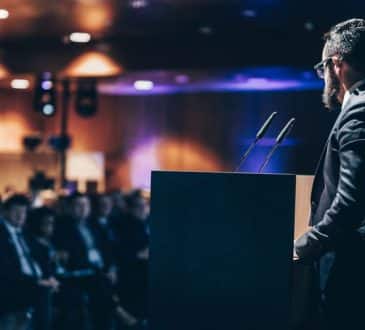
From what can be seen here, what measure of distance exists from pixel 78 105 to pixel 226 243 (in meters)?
7.11

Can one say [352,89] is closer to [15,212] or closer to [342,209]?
[342,209]

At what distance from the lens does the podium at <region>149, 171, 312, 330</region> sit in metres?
2.05

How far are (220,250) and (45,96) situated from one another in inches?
283

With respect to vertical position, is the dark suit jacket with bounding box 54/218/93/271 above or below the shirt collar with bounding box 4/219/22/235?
below

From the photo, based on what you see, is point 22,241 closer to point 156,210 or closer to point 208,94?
point 156,210

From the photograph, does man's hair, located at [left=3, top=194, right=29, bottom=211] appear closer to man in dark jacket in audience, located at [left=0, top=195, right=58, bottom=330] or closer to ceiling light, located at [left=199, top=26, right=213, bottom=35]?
man in dark jacket in audience, located at [left=0, top=195, right=58, bottom=330]

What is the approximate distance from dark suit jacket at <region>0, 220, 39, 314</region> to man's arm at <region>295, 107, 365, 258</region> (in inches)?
109

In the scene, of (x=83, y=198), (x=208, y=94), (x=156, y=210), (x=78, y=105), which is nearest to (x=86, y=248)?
(x=83, y=198)

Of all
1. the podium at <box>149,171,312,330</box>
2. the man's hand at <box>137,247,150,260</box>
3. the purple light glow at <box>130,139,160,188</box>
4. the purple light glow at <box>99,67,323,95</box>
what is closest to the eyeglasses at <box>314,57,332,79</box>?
the podium at <box>149,171,312,330</box>

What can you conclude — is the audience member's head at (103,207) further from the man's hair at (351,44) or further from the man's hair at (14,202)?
the man's hair at (351,44)

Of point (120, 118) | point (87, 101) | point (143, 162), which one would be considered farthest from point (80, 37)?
point (120, 118)

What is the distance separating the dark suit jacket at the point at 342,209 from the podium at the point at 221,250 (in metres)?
0.09

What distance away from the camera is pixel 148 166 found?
42.8ft

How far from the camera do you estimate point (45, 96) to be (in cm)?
901
